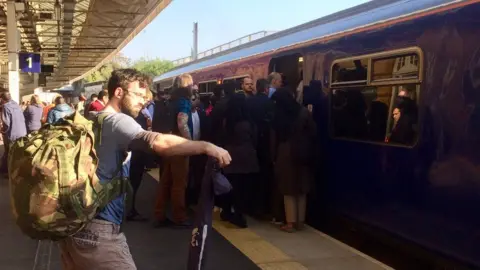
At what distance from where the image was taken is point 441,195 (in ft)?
14.3

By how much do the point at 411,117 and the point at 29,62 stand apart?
11.3 meters

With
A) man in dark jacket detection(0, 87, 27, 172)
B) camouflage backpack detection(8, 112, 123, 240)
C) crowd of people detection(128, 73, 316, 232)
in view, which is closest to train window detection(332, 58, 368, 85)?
crowd of people detection(128, 73, 316, 232)

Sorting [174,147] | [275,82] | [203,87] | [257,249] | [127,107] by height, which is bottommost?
[257,249]

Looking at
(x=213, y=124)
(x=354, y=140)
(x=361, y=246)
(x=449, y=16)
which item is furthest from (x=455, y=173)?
(x=213, y=124)

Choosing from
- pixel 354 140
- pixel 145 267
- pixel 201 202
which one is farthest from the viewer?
pixel 354 140

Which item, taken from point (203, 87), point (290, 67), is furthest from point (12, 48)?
point (290, 67)

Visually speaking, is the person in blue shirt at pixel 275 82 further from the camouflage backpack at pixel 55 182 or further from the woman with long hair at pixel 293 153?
the camouflage backpack at pixel 55 182

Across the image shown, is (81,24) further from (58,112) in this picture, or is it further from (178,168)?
(178,168)

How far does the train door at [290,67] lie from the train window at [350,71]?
99 centimetres

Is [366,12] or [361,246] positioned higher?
[366,12]

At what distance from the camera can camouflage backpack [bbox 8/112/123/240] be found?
2316 mm

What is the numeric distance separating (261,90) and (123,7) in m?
10.7

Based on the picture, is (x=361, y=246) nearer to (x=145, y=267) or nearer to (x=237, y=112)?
(x=237, y=112)

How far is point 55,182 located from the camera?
232 cm
